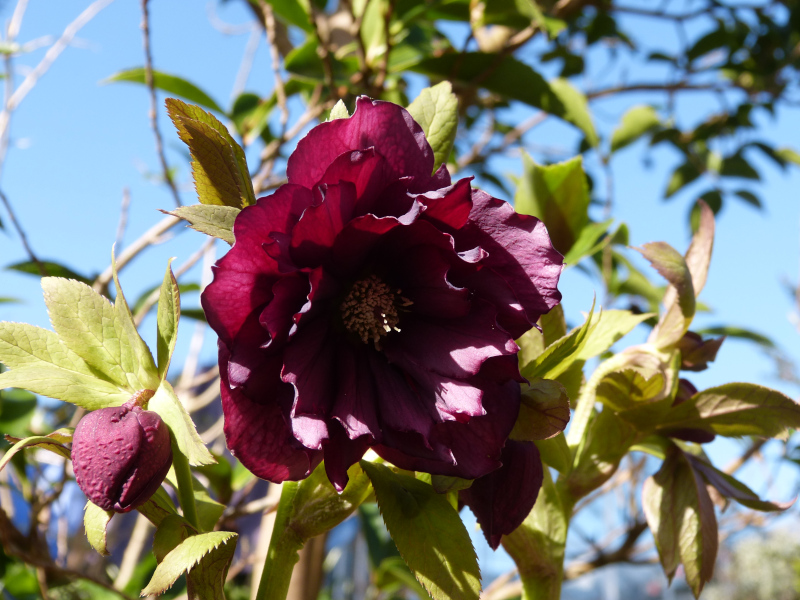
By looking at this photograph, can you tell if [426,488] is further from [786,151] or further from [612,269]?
[786,151]

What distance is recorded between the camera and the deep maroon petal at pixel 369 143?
0.32 metres

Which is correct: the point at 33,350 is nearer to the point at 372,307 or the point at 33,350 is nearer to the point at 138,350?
the point at 138,350

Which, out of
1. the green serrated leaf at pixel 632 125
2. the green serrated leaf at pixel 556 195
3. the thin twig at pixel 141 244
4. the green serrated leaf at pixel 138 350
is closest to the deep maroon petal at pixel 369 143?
A: the green serrated leaf at pixel 138 350

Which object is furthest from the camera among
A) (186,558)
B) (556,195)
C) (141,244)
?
(141,244)

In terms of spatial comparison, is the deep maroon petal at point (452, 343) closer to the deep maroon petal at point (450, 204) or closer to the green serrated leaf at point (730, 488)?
the deep maroon petal at point (450, 204)

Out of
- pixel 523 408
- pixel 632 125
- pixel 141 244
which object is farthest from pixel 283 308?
pixel 632 125

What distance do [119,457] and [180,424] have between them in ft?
0.10

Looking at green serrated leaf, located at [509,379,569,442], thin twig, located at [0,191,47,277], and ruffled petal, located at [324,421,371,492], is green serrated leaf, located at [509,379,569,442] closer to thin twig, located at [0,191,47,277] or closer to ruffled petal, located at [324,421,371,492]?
ruffled petal, located at [324,421,371,492]

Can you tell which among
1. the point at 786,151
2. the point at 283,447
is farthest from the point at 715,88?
the point at 283,447

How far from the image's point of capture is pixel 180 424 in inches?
12.2

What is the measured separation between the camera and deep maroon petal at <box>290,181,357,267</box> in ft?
0.97

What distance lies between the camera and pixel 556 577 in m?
0.41

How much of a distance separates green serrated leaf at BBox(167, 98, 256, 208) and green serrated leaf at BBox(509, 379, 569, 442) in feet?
0.55

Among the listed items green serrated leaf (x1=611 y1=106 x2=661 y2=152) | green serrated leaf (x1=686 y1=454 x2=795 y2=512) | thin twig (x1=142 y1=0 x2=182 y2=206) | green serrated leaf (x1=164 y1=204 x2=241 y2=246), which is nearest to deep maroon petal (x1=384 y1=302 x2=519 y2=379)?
green serrated leaf (x1=164 y1=204 x2=241 y2=246)
